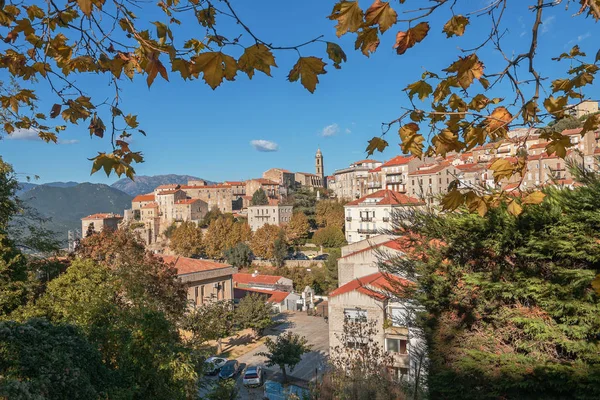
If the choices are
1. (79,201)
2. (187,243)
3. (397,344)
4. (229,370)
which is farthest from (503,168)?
(79,201)

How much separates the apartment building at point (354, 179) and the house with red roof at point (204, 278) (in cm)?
4806

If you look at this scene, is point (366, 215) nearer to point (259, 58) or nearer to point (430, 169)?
point (430, 169)

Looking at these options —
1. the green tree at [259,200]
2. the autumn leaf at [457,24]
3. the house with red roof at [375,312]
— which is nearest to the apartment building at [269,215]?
the green tree at [259,200]

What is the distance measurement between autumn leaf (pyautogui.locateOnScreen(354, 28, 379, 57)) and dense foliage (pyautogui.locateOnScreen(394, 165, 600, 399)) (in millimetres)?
4109

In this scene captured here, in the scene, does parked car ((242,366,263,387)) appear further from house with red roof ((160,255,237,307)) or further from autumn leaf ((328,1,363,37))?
autumn leaf ((328,1,363,37))

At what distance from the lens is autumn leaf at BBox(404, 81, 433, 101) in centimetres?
222

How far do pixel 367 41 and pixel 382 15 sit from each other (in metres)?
0.20

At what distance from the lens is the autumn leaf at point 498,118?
5.89 ft

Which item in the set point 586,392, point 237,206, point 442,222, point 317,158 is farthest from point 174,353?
point 317,158

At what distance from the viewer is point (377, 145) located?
230 centimetres

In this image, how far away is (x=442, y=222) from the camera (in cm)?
585

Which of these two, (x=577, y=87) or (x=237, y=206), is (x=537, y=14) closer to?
(x=577, y=87)

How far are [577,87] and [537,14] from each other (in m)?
0.65

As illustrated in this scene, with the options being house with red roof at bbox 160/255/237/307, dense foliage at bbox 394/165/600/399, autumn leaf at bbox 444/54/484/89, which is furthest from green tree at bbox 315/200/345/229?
autumn leaf at bbox 444/54/484/89
